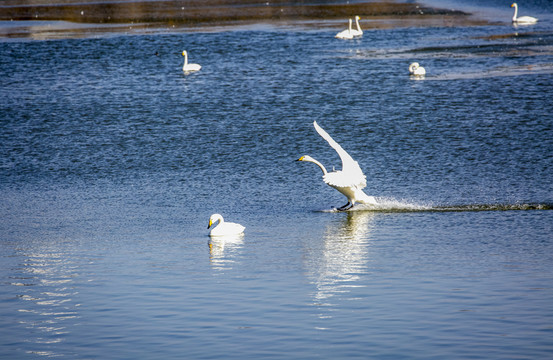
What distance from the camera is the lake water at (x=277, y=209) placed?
10055 millimetres

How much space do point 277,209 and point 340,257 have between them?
3112 millimetres

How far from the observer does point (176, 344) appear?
31.8ft

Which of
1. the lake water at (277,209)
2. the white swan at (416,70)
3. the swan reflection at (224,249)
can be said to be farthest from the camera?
the white swan at (416,70)

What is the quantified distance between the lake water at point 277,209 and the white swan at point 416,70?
0.43m

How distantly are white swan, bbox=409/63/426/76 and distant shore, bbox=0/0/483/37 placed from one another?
1395 centimetres

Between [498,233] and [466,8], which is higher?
[466,8]

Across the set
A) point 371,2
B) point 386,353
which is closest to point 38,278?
point 386,353

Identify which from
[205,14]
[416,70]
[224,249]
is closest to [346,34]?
[416,70]

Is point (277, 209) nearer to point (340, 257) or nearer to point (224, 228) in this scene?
point (224, 228)

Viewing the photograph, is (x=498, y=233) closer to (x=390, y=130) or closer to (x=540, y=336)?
(x=540, y=336)

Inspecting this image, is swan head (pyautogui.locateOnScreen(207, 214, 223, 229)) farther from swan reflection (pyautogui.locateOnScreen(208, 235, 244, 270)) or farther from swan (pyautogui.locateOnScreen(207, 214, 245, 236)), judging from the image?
swan reflection (pyautogui.locateOnScreen(208, 235, 244, 270))

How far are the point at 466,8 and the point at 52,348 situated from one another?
4301 centimetres

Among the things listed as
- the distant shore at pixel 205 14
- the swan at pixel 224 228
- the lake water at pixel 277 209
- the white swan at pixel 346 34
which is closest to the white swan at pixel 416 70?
the lake water at pixel 277 209

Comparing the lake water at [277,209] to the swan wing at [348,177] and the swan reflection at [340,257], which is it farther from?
the swan wing at [348,177]
